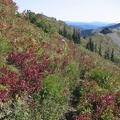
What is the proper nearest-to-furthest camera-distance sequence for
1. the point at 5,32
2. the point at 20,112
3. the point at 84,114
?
1. the point at 20,112
2. the point at 84,114
3. the point at 5,32

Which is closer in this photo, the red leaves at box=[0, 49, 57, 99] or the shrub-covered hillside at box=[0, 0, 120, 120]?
the shrub-covered hillside at box=[0, 0, 120, 120]

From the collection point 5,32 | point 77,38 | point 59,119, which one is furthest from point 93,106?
point 77,38

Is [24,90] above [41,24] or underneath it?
underneath

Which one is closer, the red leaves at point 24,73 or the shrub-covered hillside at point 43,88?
the shrub-covered hillside at point 43,88

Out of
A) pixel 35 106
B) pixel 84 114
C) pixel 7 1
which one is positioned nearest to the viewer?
pixel 35 106

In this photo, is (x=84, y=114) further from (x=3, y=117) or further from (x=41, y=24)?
(x=41, y=24)

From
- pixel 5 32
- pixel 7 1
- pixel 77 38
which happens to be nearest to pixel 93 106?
pixel 5 32

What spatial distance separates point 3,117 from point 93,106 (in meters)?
4.66

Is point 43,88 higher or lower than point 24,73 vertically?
lower

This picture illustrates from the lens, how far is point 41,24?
26.3 meters

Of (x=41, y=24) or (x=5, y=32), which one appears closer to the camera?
(x=5, y=32)

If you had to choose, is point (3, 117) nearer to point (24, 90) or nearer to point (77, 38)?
point (24, 90)

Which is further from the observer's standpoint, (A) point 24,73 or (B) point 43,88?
(A) point 24,73

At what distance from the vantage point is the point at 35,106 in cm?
988
